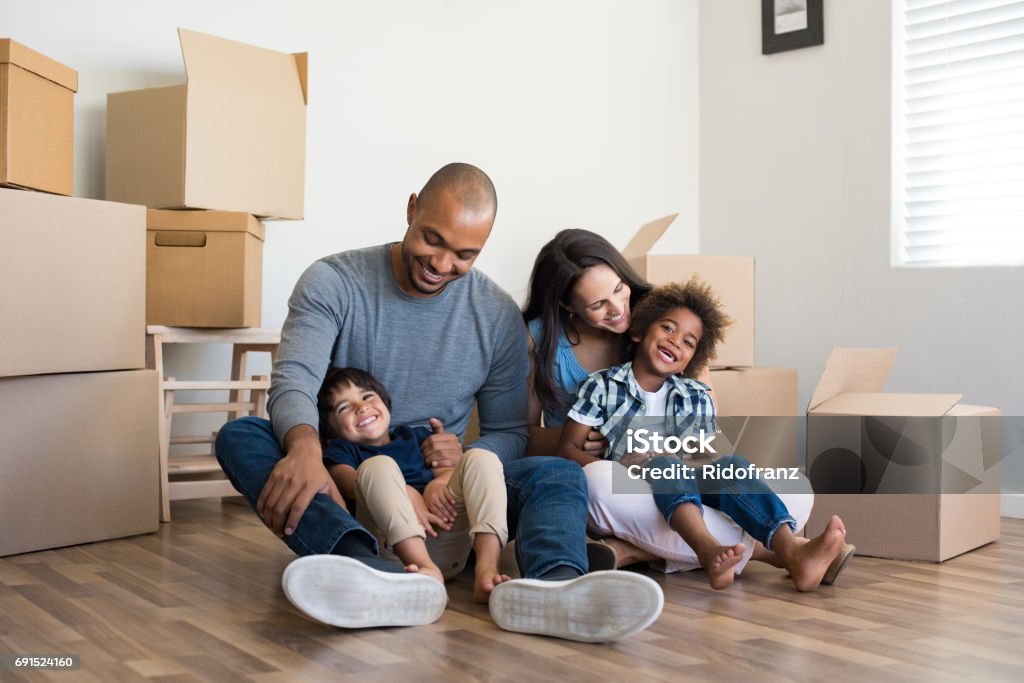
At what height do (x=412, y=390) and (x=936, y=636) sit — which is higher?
(x=412, y=390)

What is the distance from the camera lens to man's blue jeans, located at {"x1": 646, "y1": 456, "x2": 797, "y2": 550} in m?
1.82

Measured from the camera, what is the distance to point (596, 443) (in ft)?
6.64

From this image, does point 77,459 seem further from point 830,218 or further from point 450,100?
point 830,218

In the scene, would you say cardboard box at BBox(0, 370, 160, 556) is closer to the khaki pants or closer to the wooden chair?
the wooden chair

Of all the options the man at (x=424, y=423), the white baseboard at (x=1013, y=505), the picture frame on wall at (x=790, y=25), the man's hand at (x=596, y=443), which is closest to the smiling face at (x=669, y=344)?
the man's hand at (x=596, y=443)

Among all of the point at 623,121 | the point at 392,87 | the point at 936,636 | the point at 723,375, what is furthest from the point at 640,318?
the point at 623,121

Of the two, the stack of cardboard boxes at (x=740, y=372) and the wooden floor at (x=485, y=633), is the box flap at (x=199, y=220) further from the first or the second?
the stack of cardboard boxes at (x=740, y=372)

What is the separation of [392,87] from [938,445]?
5.89ft

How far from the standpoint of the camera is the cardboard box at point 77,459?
2043 mm

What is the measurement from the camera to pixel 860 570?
2014 mm

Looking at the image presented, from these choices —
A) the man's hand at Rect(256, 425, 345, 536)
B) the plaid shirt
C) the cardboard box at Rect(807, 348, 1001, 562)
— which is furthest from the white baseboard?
the man's hand at Rect(256, 425, 345, 536)

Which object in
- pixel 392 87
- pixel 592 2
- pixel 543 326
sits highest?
pixel 592 2

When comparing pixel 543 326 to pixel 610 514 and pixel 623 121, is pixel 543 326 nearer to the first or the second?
pixel 610 514

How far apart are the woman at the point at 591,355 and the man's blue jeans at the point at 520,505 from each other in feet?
0.69
